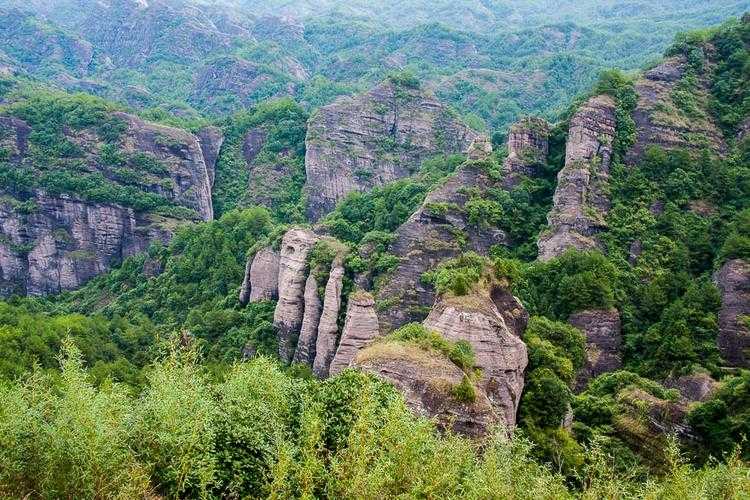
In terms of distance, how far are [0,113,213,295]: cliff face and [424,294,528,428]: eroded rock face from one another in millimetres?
52930

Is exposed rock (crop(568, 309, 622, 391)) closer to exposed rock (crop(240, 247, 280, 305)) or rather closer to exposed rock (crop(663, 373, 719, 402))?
exposed rock (crop(663, 373, 719, 402))

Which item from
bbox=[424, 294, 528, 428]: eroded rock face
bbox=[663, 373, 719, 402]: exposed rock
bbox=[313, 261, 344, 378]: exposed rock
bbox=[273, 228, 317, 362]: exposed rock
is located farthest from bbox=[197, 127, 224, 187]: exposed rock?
bbox=[663, 373, 719, 402]: exposed rock

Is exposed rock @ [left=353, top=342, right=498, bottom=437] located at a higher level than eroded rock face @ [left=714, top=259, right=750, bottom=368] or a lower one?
higher

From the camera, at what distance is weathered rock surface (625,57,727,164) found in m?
52.4

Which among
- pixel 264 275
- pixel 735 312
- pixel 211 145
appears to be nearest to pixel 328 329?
pixel 264 275

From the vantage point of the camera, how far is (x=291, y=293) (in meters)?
48.0

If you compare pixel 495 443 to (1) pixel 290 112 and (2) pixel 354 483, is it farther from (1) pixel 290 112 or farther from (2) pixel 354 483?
(1) pixel 290 112

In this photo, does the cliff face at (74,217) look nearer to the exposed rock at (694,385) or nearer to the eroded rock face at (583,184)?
the eroded rock face at (583,184)

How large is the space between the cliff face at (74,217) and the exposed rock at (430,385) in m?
56.1

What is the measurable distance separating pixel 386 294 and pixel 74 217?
4579 cm

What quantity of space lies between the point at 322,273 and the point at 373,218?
18752mm

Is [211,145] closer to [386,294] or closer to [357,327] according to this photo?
[386,294]

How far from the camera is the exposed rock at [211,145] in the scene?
307 feet

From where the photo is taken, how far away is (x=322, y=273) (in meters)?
47.0
